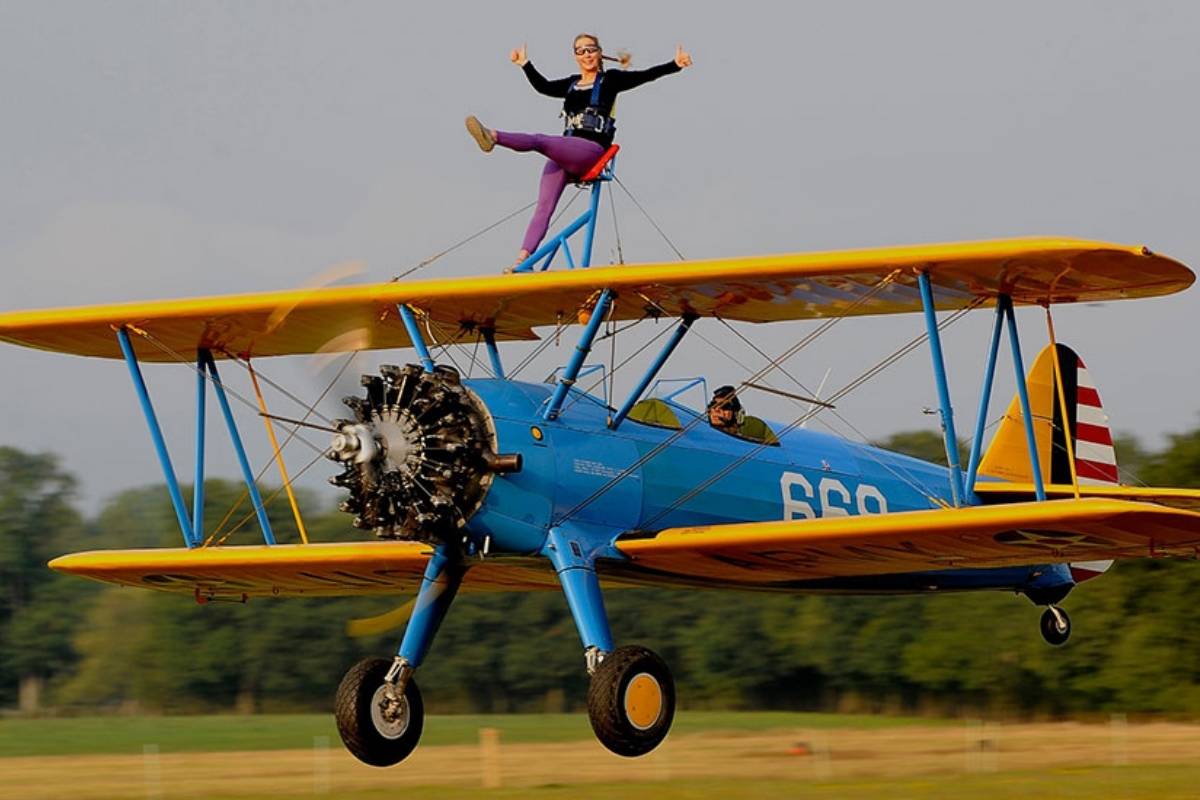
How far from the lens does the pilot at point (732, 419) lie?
41.9 ft

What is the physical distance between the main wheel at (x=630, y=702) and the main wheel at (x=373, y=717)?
1402mm

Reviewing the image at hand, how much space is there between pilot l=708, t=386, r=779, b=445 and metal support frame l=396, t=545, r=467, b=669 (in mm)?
2157

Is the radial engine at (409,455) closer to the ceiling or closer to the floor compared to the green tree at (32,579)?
closer to the floor

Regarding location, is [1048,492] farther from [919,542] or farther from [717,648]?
[717,648]

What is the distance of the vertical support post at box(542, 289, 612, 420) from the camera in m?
11.5

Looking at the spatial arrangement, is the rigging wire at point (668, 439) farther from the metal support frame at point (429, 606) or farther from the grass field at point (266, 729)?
the grass field at point (266, 729)

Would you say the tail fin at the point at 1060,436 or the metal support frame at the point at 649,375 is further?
the tail fin at the point at 1060,436

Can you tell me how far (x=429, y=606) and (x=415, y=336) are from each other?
1.73 meters

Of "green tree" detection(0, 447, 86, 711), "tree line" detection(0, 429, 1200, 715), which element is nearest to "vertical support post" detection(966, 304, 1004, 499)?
"tree line" detection(0, 429, 1200, 715)

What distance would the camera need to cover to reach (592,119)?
1280 centimetres

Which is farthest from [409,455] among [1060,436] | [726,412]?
[1060,436]

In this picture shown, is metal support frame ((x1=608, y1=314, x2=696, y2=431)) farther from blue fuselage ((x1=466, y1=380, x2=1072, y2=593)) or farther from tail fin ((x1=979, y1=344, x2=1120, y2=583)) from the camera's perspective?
tail fin ((x1=979, y1=344, x2=1120, y2=583))

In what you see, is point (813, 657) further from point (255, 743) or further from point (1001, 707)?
point (255, 743)

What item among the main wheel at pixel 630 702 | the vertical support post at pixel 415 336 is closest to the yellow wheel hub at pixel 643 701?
the main wheel at pixel 630 702
